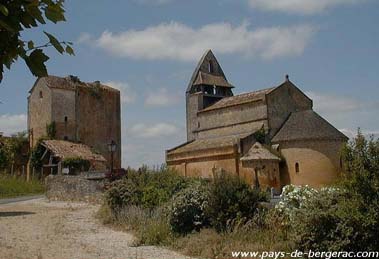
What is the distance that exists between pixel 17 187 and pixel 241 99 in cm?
2462

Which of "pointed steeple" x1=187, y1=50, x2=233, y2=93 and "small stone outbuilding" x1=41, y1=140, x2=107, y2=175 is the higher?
"pointed steeple" x1=187, y1=50, x2=233, y2=93

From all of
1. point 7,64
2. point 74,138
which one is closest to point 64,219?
point 7,64

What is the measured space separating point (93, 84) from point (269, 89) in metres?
19.0

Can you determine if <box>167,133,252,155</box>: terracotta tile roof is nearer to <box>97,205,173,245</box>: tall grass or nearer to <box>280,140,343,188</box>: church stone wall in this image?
<box>280,140,343,188</box>: church stone wall

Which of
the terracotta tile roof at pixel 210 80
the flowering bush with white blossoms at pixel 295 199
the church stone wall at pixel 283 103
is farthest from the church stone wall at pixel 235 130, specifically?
the flowering bush with white blossoms at pixel 295 199

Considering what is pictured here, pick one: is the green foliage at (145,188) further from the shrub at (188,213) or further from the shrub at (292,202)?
the shrub at (292,202)

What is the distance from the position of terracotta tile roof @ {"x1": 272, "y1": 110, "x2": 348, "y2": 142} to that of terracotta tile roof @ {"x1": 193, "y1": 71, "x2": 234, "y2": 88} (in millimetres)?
13504

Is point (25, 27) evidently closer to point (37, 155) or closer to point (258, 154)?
point (258, 154)

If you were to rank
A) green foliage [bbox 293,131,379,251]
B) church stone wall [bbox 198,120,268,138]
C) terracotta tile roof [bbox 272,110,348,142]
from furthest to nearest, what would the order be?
church stone wall [bbox 198,120,268,138], terracotta tile roof [bbox 272,110,348,142], green foliage [bbox 293,131,379,251]

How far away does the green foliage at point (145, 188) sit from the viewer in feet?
60.6

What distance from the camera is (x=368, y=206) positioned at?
35.3 ft

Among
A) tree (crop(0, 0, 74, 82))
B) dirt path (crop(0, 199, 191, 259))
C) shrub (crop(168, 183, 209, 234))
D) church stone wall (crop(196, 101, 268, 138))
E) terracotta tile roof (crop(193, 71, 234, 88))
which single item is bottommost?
dirt path (crop(0, 199, 191, 259))

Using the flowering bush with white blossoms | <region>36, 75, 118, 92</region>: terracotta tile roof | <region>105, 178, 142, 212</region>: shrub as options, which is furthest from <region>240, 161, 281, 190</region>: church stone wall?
the flowering bush with white blossoms

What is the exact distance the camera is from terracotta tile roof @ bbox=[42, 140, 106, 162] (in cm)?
4284
